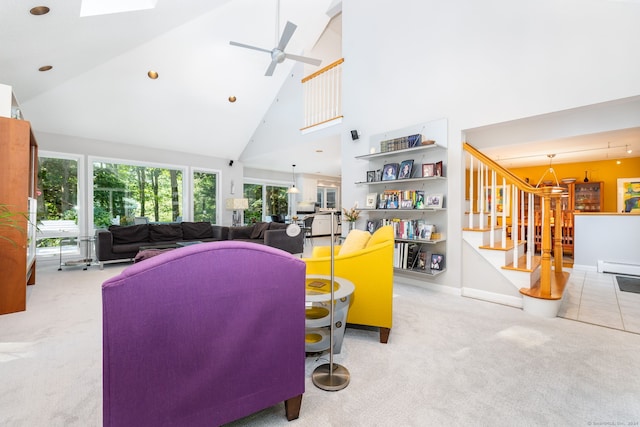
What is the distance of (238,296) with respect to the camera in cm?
120

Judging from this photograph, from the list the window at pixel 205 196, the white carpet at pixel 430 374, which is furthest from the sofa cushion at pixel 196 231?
the white carpet at pixel 430 374

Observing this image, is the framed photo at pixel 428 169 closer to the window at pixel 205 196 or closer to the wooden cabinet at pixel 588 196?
the wooden cabinet at pixel 588 196

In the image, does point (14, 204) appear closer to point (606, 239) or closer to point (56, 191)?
point (56, 191)

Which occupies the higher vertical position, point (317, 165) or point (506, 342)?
point (317, 165)

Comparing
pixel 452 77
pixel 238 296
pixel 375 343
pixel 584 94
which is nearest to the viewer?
pixel 238 296

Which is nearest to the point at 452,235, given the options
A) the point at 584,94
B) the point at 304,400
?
the point at 584,94

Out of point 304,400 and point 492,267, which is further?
point 492,267

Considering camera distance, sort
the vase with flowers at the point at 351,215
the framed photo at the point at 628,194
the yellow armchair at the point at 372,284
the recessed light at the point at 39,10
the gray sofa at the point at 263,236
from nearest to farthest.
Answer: the yellow armchair at the point at 372,284, the recessed light at the point at 39,10, the vase with flowers at the point at 351,215, the framed photo at the point at 628,194, the gray sofa at the point at 263,236

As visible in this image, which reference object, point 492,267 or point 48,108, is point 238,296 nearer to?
point 492,267

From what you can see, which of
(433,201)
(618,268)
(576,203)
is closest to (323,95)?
(433,201)

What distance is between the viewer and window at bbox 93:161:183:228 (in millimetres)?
6199

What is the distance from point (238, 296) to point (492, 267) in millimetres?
3195

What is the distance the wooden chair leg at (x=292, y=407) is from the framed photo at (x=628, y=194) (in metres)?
7.67

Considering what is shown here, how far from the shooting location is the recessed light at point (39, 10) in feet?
Answer: 9.20
